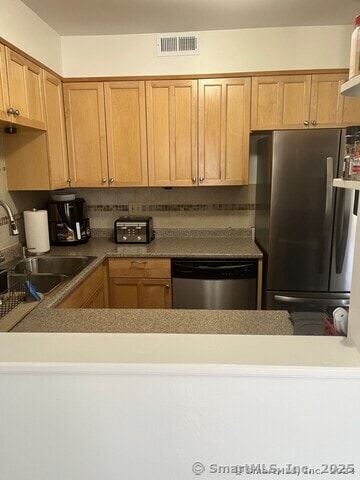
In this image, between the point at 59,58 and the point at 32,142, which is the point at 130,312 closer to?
the point at 32,142

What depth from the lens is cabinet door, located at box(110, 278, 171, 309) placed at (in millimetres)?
2766

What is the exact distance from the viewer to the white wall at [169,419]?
77 centimetres

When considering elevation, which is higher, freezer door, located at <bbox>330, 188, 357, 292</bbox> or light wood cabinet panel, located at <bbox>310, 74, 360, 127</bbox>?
light wood cabinet panel, located at <bbox>310, 74, 360, 127</bbox>

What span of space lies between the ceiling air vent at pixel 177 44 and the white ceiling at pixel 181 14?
0.05 meters

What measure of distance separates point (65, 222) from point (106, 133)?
2.68 ft

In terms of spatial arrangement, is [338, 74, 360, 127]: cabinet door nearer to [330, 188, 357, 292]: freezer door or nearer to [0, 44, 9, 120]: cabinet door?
[330, 188, 357, 292]: freezer door

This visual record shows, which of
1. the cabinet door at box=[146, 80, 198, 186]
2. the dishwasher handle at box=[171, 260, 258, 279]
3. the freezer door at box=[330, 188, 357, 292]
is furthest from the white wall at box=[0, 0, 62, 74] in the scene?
the freezer door at box=[330, 188, 357, 292]

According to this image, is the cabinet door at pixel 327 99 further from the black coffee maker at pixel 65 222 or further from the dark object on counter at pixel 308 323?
the black coffee maker at pixel 65 222

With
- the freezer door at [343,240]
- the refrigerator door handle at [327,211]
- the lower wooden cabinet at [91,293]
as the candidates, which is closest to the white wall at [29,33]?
the lower wooden cabinet at [91,293]

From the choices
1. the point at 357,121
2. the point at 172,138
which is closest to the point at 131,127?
the point at 172,138

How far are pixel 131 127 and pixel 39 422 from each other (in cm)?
242

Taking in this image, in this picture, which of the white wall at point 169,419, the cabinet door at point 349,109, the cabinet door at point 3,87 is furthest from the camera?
the cabinet door at point 349,109

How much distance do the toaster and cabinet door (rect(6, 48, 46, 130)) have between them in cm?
99

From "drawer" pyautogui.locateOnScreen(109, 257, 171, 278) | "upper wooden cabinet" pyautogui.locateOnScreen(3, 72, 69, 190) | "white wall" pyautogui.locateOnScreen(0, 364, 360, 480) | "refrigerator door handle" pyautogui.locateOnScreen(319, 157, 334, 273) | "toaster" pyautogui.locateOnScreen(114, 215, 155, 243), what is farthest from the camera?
"toaster" pyautogui.locateOnScreen(114, 215, 155, 243)
